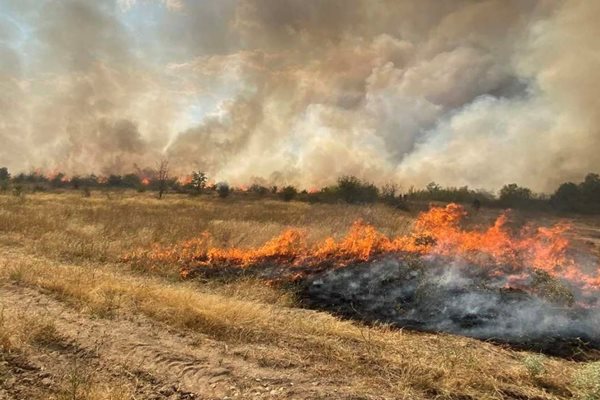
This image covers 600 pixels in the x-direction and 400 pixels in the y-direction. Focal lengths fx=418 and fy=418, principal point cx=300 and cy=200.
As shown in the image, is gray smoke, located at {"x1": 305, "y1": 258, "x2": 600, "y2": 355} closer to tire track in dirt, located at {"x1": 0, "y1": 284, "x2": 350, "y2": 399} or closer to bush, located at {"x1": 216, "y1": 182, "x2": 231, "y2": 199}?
tire track in dirt, located at {"x1": 0, "y1": 284, "x2": 350, "y2": 399}

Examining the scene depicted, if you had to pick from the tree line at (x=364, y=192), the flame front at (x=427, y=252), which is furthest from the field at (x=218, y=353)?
the tree line at (x=364, y=192)

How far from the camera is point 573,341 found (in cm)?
968

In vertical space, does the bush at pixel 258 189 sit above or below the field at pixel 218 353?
above

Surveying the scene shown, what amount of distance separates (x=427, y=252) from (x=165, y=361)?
31.4 ft

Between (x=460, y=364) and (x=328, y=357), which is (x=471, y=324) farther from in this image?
(x=328, y=357)

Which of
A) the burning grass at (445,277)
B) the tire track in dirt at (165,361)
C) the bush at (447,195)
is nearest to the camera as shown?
the tire track in dirt at (165,361)

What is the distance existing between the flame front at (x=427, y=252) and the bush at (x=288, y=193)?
106 ft

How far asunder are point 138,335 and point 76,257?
8765 mm

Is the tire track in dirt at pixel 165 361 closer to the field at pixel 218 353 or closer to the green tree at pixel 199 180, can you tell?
the field at pixel 218 353

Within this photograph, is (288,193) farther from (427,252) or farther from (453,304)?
(453,304)

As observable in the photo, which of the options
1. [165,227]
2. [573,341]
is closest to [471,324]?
[573,341]

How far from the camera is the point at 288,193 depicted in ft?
166

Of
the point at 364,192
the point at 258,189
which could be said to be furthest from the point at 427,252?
the point at 258,189

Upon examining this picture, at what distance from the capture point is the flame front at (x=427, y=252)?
41.3 ft
